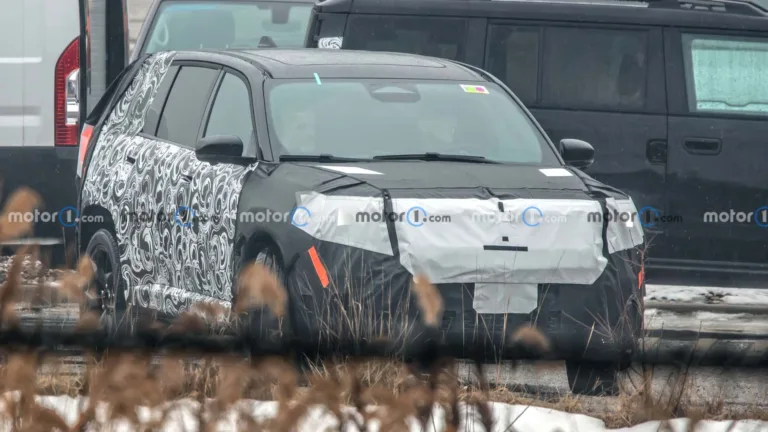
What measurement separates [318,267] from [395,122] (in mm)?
1413

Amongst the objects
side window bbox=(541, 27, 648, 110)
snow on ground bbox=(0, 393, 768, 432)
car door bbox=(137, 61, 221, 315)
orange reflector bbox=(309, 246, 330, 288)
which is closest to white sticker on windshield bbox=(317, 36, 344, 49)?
side window bbox=(541, 27, 648, 110)

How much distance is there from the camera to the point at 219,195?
7.03 m

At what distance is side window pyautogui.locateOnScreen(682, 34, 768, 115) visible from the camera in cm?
979

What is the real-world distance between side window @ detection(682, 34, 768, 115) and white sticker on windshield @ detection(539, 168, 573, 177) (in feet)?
10.0

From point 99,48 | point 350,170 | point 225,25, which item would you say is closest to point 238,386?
point 350,170

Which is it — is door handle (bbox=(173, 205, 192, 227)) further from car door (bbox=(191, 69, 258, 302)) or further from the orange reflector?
the orange reflector

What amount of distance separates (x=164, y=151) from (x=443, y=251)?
2.16 m

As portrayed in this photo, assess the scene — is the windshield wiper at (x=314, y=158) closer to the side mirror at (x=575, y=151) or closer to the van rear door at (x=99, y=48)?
the side mirror at (x=575, y=151)

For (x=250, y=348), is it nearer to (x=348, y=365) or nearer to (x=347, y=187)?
(x=348, y=365)

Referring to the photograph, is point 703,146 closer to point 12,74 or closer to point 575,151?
point 575,151

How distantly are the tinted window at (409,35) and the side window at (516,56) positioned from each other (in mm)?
205

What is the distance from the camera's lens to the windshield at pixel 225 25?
12414mm

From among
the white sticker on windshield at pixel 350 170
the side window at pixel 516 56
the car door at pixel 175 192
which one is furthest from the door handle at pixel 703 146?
the white sticker on windshield at pixel 350 170

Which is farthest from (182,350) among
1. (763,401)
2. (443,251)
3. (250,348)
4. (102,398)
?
(443,251)
